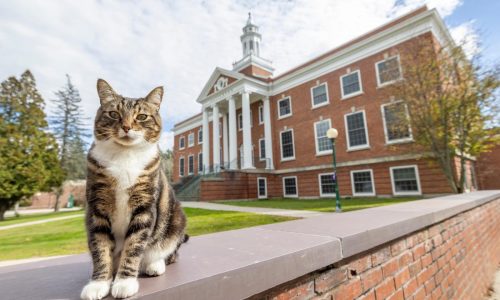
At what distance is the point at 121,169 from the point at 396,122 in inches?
630

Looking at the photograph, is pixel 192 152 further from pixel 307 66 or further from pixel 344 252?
pixel 344 252

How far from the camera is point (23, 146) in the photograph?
799 inches

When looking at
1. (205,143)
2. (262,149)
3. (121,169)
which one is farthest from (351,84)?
(121,169)

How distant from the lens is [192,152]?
116 feet

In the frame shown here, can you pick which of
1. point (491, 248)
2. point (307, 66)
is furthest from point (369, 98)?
point (491, 248)

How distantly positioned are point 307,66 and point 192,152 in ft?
68.6

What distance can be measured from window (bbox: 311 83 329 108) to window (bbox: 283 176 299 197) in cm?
695

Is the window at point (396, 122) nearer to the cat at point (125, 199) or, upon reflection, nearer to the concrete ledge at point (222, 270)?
the concrete ledge at point (222, 270)

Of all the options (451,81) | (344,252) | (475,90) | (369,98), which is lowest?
(344,252)

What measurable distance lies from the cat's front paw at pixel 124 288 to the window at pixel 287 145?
71.6ft

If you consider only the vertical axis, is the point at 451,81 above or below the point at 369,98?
below

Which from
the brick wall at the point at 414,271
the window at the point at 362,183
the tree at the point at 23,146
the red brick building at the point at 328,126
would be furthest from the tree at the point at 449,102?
the tree at the point at 23,146

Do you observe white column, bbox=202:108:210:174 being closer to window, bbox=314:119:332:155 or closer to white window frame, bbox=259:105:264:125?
white window frame, bbox=259:105:264:125

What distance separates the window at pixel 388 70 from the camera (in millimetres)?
14359
